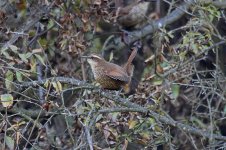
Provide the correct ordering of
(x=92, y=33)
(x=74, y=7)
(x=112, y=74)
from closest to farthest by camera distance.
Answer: (x=112, y=74) < (x=74, y=7) < (x=92, y=33)

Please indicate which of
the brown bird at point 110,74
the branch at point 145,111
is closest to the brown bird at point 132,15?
the brown bird at point 110,74

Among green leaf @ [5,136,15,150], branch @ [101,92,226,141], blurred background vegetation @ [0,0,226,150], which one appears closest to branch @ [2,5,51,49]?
blurred background vegetation @ [0,0,226,150]

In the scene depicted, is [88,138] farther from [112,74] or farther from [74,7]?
[74,7]

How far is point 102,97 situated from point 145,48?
2879 mm

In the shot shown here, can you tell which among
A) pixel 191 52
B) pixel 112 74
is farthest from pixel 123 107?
pixel 191 52

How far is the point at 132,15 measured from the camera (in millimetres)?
7605

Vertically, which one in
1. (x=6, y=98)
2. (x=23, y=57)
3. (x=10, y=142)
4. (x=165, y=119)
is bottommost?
(x=10, y=142)

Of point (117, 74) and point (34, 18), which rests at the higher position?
point (34, 18)

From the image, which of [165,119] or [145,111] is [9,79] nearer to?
[145,111]

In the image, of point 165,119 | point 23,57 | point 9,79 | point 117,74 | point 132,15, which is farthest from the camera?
point 132,15

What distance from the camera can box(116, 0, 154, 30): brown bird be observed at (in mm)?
7469

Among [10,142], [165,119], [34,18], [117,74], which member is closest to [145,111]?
[165,119]

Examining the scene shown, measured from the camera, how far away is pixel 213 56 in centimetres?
827

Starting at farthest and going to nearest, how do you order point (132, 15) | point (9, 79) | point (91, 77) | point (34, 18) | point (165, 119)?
point (132, 15), point (91, 77), point (34, 18), point (9, 79), point (165, 119)
